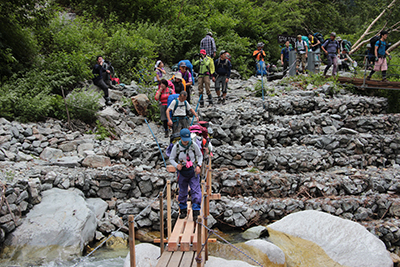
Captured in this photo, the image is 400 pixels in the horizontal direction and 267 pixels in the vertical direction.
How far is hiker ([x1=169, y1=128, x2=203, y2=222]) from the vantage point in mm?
6113

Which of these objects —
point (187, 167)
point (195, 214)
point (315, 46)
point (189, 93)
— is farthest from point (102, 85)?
point (315, 46)

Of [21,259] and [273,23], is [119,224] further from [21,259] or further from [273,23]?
[273,23]

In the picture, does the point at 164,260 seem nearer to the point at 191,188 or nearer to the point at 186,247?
the point at 186,247

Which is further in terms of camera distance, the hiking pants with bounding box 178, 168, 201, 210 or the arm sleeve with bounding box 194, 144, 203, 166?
the arm sleeve with bounding box 194, 144, 203, 166

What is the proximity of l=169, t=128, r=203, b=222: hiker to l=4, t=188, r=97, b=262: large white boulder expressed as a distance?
257 cm

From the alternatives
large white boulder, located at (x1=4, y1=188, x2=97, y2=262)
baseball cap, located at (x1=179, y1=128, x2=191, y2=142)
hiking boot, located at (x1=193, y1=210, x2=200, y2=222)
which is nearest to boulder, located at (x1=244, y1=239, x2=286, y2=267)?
hiking boot, located at (x1=193, y1=210, x2=200, y2=222)

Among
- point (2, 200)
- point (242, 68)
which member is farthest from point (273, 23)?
point (2, 200)

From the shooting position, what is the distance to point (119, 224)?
7.92m

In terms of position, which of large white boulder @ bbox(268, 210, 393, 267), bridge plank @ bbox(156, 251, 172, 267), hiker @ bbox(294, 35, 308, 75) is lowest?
large white boulder @ bbox(268, 210, 393, 267)

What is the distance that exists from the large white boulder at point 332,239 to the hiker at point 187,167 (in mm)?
2447

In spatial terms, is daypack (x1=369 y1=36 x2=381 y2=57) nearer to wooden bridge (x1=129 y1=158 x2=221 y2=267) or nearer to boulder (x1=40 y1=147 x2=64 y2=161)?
wooden bridge (x1=129 y1=158 x2=221 y2=267)

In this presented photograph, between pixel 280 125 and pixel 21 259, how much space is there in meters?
10.4

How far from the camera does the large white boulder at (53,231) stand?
644 cm

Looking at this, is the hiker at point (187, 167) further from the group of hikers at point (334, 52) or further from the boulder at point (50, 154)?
the group of hikers at point (334, 52)
